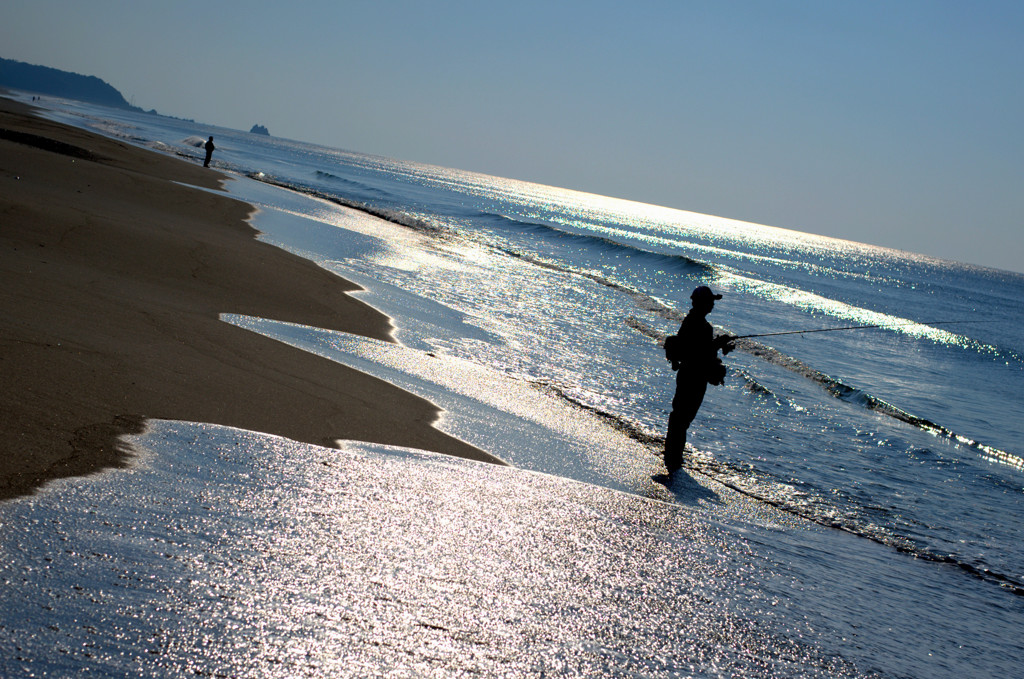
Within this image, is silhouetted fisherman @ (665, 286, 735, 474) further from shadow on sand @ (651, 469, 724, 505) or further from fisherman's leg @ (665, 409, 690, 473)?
shadow on sand @ (651, 469, 724, 505)

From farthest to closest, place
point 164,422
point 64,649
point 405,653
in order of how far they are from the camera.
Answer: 1. point 164,422
2. point 405,653
3. point 64,649

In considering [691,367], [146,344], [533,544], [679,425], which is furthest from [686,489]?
[146,344]

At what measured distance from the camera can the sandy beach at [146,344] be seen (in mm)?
4297

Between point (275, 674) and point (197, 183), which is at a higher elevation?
point (197, 183)

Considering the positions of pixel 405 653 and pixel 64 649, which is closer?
pixel 64 649

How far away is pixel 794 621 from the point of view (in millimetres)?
4160

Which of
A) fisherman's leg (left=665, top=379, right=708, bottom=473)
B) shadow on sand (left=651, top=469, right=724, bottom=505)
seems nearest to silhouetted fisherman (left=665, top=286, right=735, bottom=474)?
fisherman's leg (left=665, top=379, right=708, bottom=473)

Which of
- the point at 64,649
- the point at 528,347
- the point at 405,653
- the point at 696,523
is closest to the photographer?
the point at 64,649

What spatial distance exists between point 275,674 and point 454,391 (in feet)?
17.0

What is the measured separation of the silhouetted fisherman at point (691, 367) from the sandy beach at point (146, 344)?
2.17 metres

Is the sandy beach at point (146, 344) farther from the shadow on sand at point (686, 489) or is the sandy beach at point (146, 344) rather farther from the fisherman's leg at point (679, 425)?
the fisherman's leg at point (679, 425)

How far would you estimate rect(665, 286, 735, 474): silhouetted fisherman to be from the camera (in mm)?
7043

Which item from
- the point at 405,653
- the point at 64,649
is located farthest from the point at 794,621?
the point at 64,649

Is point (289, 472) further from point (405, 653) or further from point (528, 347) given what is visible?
point (528, 347)
